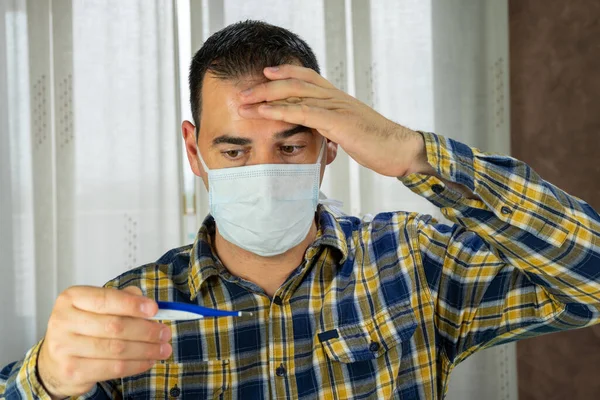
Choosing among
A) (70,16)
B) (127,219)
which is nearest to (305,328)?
(127,219)

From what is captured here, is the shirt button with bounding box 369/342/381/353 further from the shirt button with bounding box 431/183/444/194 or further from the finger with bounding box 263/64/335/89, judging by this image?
the finger with bounding box 263/64/335/89

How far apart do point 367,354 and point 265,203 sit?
1.16ft

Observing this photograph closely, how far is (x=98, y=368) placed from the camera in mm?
821

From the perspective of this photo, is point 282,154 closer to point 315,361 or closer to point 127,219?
point 315,361

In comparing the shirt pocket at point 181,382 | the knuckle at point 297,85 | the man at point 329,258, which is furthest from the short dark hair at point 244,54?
the shirt pocket at point 181,382

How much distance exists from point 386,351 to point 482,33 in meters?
1.53

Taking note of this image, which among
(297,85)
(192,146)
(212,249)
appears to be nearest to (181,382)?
(212,249)

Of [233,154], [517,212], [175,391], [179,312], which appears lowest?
[175,391]

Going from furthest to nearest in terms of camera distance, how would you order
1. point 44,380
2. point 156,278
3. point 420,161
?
point 156,278, point 420,161, point 44,380

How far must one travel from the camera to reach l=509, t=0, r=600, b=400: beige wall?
1.99 m

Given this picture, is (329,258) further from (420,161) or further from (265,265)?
(420,161)

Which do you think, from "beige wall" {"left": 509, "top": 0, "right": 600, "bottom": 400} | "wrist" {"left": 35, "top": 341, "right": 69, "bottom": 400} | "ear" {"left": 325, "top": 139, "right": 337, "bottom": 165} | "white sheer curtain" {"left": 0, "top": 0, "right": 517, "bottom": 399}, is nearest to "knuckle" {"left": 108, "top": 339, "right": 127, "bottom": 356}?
"wrist" {"left": 35, "top": 341, "right": 69, "bottom": 400}

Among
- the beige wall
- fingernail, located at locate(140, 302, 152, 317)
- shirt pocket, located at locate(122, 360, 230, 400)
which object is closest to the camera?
fingernail, located at locate(140, 302, 152, 317)

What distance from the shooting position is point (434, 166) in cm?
96
